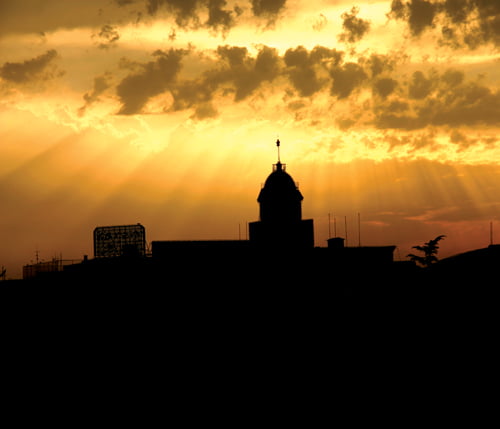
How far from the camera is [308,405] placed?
1324 inches

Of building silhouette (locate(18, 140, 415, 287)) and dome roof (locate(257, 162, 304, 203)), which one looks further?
dome roof (locate(257, 162, 304, 203))

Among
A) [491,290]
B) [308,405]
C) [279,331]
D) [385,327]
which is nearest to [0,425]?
[308,405]

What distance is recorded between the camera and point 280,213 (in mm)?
83812

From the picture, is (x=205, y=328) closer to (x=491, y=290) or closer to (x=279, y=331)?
(x=279, y=331)

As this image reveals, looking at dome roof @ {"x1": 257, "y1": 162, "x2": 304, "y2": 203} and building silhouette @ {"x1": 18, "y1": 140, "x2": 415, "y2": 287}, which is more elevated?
dome roof @ {"x1": 257, "y1": 162, "x2": 304, "y2": 203}

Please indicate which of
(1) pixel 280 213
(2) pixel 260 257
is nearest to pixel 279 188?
(1) pixel 280 213

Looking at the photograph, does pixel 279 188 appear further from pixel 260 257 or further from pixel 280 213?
pixel 260 257

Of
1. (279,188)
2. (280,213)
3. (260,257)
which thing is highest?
(279,188)

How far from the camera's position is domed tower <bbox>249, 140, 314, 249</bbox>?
8356cm

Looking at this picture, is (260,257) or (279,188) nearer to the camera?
(260,257)

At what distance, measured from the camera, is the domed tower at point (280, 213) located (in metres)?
83.6

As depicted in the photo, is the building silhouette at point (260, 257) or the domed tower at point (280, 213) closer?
the building silhouette at point (260, 257)

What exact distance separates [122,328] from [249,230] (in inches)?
1500

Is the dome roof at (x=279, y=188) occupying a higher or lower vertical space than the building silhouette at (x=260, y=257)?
higher
